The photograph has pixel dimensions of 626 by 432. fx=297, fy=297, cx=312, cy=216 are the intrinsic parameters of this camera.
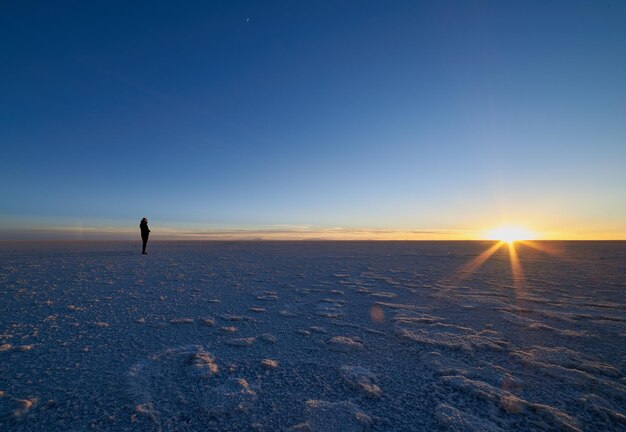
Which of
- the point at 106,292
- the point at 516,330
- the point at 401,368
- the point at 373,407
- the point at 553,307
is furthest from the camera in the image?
the point at 106,292

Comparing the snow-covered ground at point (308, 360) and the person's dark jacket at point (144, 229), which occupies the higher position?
the person's dark jacket at point (144, 229)

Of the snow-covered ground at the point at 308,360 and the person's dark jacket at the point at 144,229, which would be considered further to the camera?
the person's dark jacket at the point at 144,229

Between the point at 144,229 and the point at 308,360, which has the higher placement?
the point at 144,229

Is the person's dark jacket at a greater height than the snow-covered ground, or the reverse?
the person's dark jacket

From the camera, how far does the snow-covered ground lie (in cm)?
242

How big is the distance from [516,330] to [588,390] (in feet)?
5.76

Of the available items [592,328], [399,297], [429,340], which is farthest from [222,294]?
[592,328]

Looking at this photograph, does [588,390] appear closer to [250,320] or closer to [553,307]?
[553,307]

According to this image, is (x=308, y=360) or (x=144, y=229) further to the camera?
(x=144, y=229)

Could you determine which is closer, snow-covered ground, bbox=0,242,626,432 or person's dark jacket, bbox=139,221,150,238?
snow-covered ground, bbox=0,242,626,432

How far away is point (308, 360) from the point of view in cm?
350

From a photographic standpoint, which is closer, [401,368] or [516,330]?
[401,368]

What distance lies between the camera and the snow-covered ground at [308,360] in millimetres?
2418

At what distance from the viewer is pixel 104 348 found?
367cm
